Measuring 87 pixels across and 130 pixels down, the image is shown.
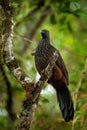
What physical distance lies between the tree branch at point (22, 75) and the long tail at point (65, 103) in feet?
2.67

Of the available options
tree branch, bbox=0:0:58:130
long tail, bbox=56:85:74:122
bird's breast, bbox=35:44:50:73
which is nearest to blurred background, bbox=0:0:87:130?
long tail, bbox=56:85:74:122

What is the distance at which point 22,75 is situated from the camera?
13.5ft

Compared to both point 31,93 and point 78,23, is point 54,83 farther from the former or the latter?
point 78,23

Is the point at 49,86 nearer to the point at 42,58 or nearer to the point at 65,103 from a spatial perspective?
the point at 65,103

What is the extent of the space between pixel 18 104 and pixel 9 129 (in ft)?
3.60

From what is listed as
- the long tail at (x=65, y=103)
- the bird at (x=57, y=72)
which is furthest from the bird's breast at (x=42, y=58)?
the long tail at (x=65, y=103)

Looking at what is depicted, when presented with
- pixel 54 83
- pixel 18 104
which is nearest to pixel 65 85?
pixel 54 83

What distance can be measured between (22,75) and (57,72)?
2.95 feet

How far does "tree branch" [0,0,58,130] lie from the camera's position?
12.9ft

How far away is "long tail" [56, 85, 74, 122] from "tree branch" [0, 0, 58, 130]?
2.67 ft

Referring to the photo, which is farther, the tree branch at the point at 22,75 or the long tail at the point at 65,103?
the long tail at the point at 65,103

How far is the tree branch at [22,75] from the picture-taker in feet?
12.9

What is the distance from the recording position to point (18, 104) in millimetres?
7332

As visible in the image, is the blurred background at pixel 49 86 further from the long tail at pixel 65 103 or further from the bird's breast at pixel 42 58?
the bird's breast at pixel 42 58
